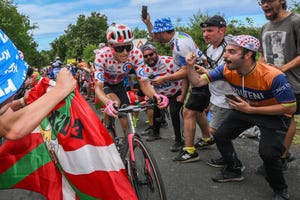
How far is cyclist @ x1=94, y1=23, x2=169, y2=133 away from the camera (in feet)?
12.6

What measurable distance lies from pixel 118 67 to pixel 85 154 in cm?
208

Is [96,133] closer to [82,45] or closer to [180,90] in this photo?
[180,90]

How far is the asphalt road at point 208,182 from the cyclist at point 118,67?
987 millimetres

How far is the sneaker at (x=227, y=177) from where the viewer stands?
4148 mm

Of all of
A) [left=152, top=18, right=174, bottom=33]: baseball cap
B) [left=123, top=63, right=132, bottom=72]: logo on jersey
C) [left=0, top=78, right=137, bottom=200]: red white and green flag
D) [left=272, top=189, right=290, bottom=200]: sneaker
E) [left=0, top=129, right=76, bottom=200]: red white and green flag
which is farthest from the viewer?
[left=152, top=18, right=174, bottom=33]: baseball cap

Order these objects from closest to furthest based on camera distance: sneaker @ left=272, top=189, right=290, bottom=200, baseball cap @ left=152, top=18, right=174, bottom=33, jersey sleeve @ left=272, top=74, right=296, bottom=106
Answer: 1. jersey sleeve @ left=272, top=74, right=296, bottom=106
2. sneaker @ left=272, top=189, right=290, bottom=200
3. baseball cap @ left=152, top=18, right=174, bottom=33

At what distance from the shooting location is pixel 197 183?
13.7ft

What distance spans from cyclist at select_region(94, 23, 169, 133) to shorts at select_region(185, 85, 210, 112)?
0.95 m

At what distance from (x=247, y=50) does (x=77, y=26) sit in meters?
78.4

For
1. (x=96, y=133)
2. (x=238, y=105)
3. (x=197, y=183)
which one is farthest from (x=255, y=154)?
(x=96, y=133)

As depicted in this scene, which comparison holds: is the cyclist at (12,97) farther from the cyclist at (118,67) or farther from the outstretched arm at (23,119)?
the cyclist at (118,67)

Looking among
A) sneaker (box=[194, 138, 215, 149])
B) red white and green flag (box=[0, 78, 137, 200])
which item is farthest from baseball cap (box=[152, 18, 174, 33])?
red white and green flag (box=[0, 78, 137, 200])

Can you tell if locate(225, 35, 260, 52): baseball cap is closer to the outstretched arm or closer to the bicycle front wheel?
the bicycle front wheel

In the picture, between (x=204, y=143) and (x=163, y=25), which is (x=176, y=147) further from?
(x=163, y=25)
